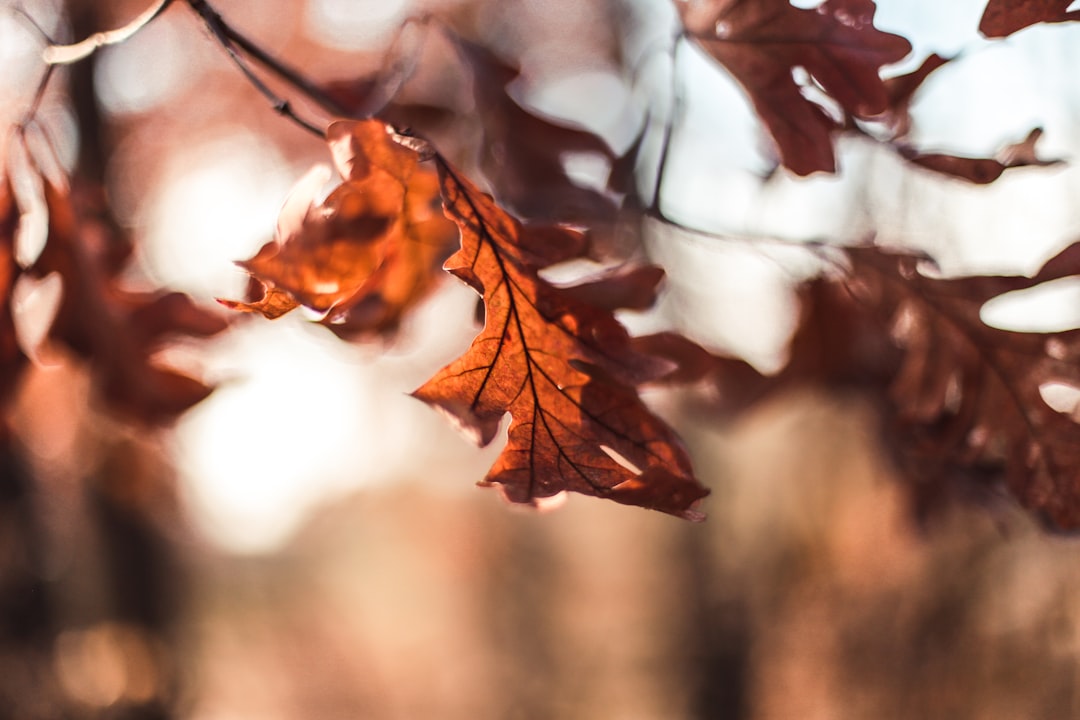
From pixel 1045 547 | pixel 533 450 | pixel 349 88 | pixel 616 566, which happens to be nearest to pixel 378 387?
pixel 616 566

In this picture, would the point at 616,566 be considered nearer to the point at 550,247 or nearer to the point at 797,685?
the point at 797,685

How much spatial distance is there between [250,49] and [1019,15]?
0.65 metres

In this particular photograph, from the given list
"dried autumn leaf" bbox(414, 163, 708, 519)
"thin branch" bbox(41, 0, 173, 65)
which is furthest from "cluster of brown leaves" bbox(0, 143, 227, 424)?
"dried autumn leaf" bbox(414, 163, 708, 519)

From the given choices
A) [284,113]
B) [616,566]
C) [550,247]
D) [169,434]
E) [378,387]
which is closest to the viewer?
[550,247]

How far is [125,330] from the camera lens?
938 mm

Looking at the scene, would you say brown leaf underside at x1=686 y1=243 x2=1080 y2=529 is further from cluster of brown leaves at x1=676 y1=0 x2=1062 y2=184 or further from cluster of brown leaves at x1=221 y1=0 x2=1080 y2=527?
cluster of brown leaves at x1=676 y1=0 x2=1062 y2=184

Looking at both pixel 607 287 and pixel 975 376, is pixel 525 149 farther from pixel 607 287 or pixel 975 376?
pixel 975 376

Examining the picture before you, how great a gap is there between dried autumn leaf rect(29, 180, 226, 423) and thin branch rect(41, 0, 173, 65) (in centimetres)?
27

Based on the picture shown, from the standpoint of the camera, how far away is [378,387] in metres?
6.28

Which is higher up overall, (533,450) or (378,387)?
(533,450)

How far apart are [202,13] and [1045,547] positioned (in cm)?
271

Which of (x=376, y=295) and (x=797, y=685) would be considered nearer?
(x=376, y=295)

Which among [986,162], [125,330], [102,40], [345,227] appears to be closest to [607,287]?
[345,227]

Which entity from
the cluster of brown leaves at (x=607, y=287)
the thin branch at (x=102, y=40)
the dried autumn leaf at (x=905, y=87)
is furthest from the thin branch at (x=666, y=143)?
→ the thin branch at (x=102, y=40)
